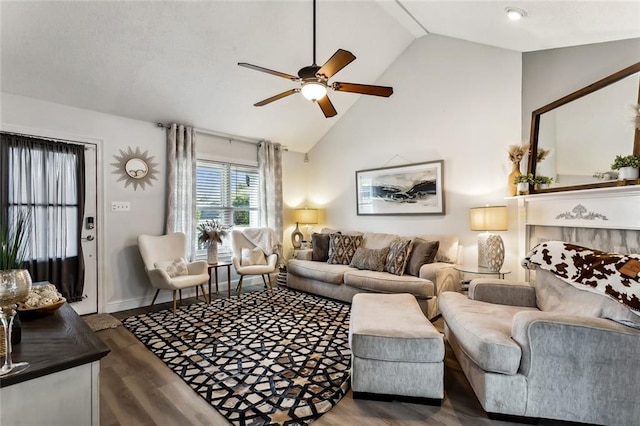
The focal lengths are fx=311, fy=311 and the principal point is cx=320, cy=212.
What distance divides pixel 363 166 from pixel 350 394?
11.9 feet

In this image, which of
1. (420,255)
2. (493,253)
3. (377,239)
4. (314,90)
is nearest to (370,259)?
(377,239)

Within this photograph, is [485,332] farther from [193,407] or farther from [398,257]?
[398,257]

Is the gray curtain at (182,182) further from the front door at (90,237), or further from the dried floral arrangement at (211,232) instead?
the front door at (90,237)

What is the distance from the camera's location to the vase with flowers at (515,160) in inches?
129

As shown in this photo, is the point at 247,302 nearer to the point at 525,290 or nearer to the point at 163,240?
the point at 163,240

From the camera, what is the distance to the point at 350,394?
6.57ft

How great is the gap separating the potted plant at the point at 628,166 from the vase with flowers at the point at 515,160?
3.43 ft

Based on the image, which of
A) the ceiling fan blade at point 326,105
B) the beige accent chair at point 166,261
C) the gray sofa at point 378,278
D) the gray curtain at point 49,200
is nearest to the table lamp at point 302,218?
the gray sofa at point 378,278

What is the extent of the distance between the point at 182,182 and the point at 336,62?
9.39 feet

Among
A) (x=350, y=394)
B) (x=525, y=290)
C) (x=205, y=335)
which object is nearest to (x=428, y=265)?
(x=525, y=290)

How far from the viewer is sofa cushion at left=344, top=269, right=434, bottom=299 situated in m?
3.29

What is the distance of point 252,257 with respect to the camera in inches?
180

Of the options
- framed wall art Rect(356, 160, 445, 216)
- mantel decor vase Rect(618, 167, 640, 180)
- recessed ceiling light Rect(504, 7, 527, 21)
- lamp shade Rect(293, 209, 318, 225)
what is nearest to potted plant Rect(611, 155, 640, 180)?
mantel decor vase Rect(618, 167, 640, 180)

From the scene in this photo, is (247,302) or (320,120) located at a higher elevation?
(320,120)
